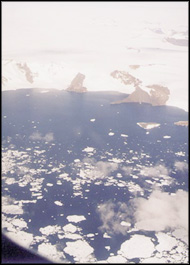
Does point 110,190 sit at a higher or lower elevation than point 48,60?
lower

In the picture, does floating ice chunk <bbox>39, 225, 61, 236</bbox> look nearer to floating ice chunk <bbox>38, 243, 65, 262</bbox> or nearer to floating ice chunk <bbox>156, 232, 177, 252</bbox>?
floating ice chunk <bbox>38, 243, 65, 262</bbox>

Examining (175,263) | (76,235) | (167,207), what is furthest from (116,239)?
(167,207)

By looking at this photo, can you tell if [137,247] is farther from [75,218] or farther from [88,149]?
[88,149]

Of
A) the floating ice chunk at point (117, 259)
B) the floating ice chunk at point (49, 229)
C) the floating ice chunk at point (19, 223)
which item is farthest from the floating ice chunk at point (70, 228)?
the floating ice chunk at point (117, 259)

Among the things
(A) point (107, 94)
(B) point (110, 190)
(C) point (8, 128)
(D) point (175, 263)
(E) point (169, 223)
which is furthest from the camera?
(A) point (107, 94)

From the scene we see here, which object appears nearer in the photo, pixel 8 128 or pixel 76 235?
pixel 76 235

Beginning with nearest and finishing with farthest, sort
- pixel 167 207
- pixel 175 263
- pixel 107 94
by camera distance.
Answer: pixel 175 263 < pixel 167 207 < pixel 107 94

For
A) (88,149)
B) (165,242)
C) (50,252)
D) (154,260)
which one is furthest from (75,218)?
(88,149)

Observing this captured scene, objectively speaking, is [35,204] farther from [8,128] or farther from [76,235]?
[8,128]

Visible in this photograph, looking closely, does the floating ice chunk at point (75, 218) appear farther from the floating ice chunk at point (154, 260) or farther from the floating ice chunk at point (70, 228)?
the floating ice chunk at point (154, 260)
